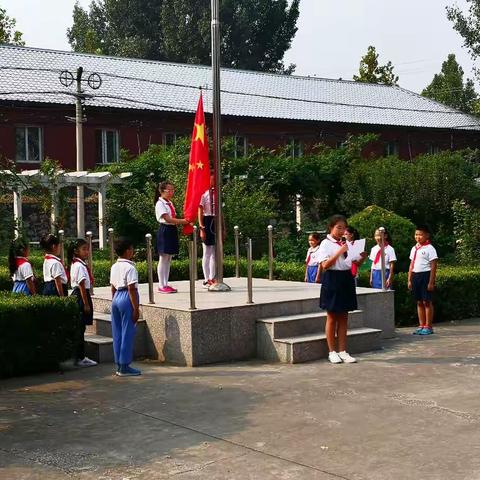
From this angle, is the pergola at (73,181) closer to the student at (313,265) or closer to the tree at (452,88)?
the student at (313,265)

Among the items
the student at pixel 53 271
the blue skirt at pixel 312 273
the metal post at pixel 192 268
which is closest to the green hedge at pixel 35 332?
the student at pixel 53 271

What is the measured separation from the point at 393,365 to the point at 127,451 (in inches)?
158

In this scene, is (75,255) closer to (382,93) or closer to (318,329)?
(318,329)

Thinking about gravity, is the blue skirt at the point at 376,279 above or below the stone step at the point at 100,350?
above

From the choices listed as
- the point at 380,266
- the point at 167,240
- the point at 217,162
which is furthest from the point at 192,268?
the point at 380,266

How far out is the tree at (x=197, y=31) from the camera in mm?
53469

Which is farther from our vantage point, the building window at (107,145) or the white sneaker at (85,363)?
the building window at (107,145)

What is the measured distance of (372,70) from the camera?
49.6 m

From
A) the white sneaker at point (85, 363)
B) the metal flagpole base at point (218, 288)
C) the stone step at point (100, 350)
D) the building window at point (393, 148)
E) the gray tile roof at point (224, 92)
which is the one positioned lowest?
the white sneaker at point (85, 363)

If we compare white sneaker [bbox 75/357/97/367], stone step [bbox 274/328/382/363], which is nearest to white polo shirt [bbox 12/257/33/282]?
white sneaker [bbox 75/357/97/367]

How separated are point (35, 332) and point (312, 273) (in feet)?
17.9

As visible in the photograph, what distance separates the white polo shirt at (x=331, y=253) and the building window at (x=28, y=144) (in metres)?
23.0

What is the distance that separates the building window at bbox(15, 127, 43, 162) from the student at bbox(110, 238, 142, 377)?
74.0ft

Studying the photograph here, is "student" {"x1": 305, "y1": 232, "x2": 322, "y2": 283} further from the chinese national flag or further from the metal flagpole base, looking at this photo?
the chinese national flag
